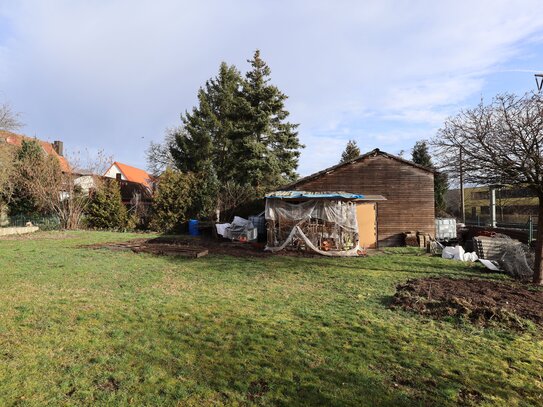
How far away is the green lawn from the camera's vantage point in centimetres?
312

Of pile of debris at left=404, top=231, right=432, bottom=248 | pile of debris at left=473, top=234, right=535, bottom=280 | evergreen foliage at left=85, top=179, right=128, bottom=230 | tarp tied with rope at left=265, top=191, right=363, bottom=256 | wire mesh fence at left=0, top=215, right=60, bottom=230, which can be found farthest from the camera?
wire mesh fence at left=0, top=215, right=60, bottom=230

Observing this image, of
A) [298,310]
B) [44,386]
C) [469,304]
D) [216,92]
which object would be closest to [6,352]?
[44,386]

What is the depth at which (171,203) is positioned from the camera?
20.9 meters

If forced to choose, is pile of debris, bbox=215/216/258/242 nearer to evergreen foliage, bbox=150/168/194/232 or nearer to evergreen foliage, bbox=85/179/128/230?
evergreen foliage, bbox=150/168/194/232

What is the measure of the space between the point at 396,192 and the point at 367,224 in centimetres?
234

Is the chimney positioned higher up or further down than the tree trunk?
higher up

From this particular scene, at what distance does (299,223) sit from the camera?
13414mm

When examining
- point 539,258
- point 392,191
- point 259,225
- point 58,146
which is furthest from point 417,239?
point 58,146

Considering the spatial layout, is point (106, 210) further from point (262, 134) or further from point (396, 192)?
point (396, 192)

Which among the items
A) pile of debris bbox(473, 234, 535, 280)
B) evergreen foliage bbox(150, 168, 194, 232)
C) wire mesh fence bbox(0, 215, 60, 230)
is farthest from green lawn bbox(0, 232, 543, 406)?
wire mesh fence bbox(0, 215, 60, 230)

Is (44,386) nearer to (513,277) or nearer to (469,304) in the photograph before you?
(469,304)

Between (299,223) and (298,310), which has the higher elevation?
(299,223)

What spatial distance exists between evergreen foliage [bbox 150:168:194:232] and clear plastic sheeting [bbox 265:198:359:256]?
9.22 meters

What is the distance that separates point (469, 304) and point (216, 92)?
1161 inches
